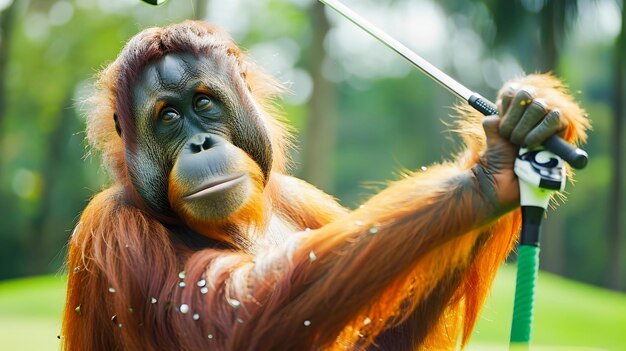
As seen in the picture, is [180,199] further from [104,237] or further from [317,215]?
[317,215]

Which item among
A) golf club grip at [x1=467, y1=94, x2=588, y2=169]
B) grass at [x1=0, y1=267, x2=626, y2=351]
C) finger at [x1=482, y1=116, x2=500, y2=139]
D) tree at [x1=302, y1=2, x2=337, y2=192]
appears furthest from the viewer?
tree at [x1=302, y1=2, x2=337, y2=192]

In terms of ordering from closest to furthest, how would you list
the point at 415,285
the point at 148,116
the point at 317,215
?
the point at 415,285, the point at 148,116, the point at 317,215

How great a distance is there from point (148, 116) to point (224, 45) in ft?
1.67

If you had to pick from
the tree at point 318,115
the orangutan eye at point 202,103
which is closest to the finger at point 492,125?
the orangutan eye at point 202,103

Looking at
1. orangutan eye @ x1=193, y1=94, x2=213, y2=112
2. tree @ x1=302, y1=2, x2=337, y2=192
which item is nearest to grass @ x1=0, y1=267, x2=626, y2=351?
orangutan eye @ x1=193, y1=94, x2=213, y2=112

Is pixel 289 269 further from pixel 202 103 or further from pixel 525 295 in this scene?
pixel 202 103

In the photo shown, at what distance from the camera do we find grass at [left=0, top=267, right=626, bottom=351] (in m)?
6.91

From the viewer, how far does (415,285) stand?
113 inches

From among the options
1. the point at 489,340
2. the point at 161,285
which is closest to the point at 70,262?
the point at 161,285

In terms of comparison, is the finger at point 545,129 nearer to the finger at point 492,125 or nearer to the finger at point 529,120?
the finger at point 529,120

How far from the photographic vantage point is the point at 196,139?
321 centimetres

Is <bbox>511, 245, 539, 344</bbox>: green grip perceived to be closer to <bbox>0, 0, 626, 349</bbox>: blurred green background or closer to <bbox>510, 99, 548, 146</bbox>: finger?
<bbox>510, 99, 548, 146</bbox>: finger

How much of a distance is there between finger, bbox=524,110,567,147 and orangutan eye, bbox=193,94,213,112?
4.66ft

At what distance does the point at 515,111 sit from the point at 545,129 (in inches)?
4.3
